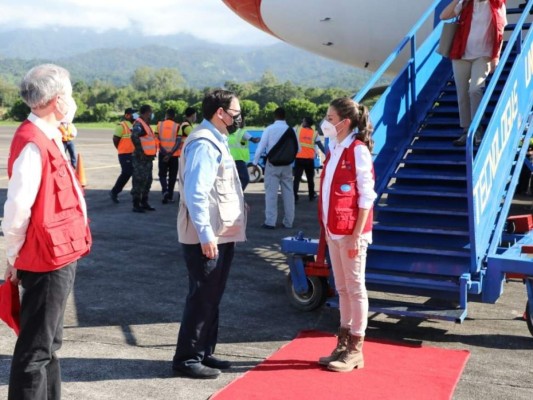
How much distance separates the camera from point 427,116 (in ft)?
23.9

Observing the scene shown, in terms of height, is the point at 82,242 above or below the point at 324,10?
below

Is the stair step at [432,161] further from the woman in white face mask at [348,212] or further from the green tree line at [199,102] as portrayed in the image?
the green tree line at [199,102]

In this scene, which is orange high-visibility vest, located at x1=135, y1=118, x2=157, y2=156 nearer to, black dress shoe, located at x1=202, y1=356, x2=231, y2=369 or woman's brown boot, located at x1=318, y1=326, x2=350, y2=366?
black dress shoe, located at x1=202, y1=356, x2=231, y2=369

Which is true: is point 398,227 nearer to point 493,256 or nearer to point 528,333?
point 493,256

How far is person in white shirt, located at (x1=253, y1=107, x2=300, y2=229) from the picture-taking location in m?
10.1

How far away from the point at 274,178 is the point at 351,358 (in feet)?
18.6

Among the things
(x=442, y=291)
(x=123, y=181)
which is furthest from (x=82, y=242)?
(x=123, y=181)

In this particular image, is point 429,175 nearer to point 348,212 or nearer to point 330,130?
point 330,130

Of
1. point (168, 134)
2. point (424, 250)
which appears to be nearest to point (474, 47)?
point (424, 250)

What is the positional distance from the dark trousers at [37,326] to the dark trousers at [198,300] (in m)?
1.10

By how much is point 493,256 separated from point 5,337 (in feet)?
11.8

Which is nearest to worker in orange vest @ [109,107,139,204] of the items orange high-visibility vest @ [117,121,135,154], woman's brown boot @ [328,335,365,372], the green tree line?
orange high-visibility vest @ [117,121,135,154]

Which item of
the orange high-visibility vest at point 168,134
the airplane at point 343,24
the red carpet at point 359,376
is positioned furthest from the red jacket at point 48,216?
the orange high-visibility vest at point 168,134

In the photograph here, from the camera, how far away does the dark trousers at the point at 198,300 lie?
14.8ft
